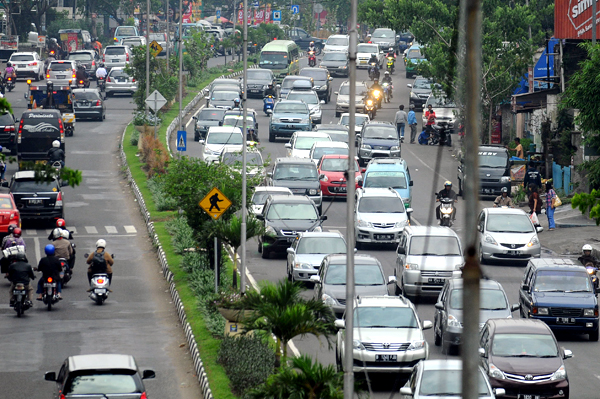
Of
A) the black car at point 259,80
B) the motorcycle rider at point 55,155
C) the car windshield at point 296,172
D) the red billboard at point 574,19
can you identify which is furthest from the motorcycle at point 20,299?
the black car at point 259,80

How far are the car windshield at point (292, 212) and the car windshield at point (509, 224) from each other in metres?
4.80

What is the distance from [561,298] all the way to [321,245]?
676 cm

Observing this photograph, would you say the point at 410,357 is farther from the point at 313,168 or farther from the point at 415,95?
the point at 415,95

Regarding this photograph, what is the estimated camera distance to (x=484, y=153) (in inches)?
1422

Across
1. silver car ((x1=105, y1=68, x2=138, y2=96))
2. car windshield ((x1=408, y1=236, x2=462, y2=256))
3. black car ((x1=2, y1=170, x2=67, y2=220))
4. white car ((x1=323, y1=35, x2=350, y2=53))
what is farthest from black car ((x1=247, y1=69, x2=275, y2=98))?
car windshield ((x1=408, y1=236, x2=462, y2=256))

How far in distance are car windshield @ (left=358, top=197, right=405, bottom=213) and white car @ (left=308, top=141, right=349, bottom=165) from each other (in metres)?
9.02

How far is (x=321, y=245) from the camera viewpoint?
24.3 metres

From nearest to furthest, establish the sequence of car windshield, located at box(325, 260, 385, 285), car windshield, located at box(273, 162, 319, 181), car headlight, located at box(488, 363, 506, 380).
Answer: car headlight, located at box(488, 363, 506, 380) → car windshield, located at box(325, 260, 385, 285) → car windshield, located at box(273, 162, 319, 181)

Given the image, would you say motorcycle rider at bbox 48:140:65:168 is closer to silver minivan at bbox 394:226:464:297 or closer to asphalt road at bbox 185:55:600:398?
asphalt road at bbox 185:55:600:398

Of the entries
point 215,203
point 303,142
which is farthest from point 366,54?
point 215,203

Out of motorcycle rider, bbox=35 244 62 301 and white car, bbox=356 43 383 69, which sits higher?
white car, bbox=356 43 383 69

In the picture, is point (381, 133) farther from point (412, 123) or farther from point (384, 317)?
point (384, 317)

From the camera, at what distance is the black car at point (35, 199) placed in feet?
102

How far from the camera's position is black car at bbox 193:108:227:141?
157 ft
